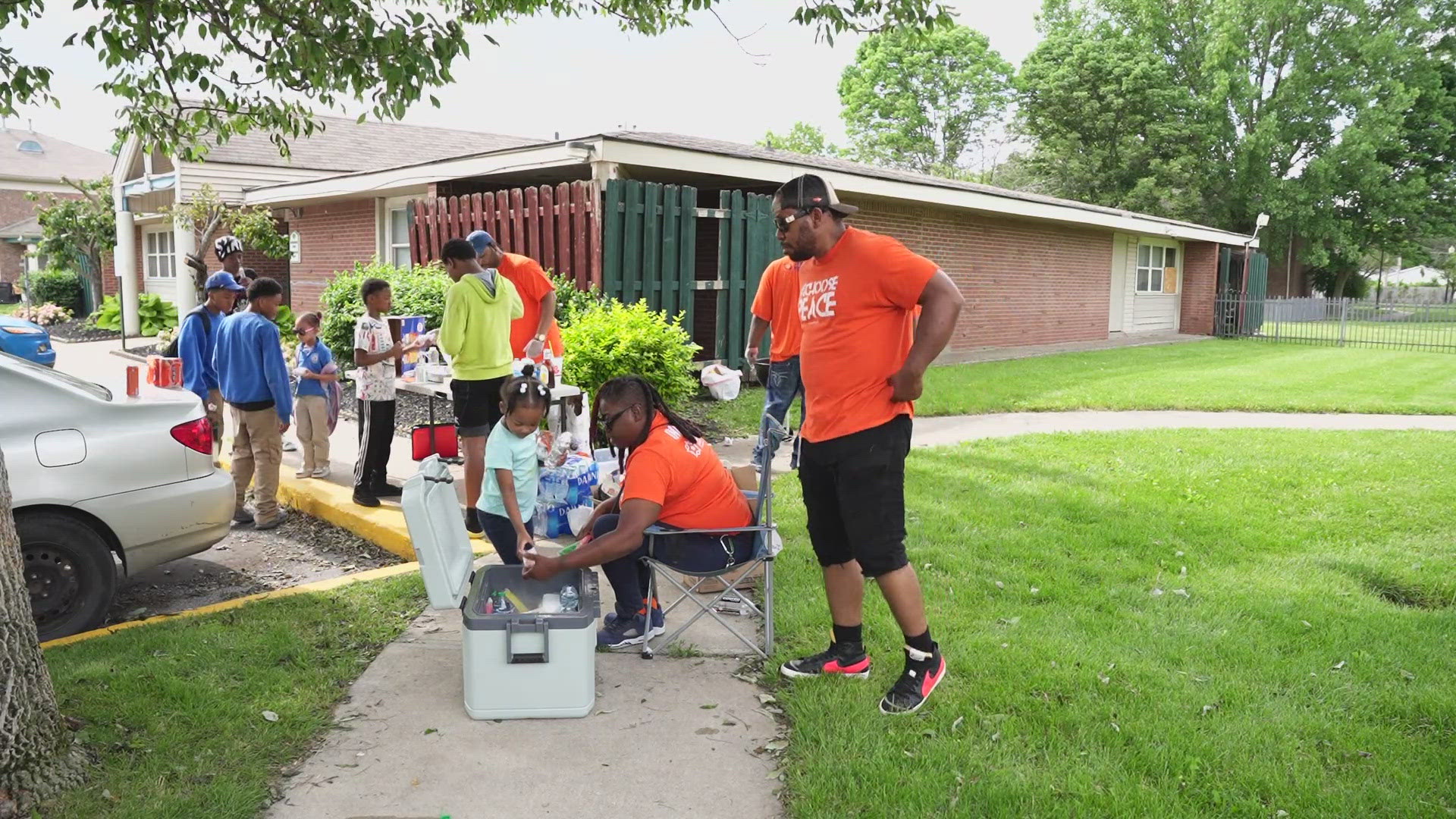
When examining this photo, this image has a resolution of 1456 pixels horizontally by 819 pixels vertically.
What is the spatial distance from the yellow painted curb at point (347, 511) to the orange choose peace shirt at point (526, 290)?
1.38 metres

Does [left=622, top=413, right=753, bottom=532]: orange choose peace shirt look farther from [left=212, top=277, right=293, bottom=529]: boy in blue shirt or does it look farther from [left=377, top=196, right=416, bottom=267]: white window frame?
[left=377, top=196, right=416, bottom=267]: white window frame

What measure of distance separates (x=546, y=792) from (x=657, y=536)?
125cm

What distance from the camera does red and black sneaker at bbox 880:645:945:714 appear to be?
369 cm

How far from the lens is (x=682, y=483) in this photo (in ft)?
13.5

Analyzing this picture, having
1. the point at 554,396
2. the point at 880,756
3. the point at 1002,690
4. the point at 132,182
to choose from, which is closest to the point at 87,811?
the point at 880,756

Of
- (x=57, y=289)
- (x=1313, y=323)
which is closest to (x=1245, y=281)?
(x=1313, y=323)

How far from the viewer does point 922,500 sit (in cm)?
681

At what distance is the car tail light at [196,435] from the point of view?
5.13 m

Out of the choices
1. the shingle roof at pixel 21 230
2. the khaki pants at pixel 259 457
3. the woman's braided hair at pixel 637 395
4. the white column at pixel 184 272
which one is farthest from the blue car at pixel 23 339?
the shingle roof at pixel 21 230

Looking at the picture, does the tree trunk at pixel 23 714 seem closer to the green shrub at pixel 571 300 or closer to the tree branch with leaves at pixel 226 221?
the green shrub at pixel 571 300

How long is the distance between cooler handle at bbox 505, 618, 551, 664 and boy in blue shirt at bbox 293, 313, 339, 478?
170 inches

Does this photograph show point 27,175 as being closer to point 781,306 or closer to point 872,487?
point 781,306

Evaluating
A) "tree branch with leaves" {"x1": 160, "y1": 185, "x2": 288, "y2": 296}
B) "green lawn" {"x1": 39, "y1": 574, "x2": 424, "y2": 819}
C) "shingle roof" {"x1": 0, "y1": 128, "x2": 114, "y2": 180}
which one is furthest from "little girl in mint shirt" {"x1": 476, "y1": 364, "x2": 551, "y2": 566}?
"shingle roof" {"x1": 0, "y1": 128, "x2": 114, "y2": 180}

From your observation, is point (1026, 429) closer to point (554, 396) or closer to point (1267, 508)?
point (1267, 508)
